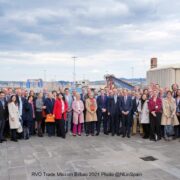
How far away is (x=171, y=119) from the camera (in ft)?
31.7

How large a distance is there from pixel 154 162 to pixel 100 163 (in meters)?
1.31

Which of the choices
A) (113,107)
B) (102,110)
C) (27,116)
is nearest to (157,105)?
(113,107)

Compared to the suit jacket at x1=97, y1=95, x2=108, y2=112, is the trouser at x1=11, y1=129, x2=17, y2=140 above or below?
below

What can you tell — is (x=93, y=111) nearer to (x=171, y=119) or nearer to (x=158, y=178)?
(x=171, y=119)

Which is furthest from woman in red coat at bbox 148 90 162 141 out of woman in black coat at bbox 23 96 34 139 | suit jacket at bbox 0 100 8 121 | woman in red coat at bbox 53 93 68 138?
suit jacket at bbox 0 100 8 121

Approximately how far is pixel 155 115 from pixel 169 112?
481 millimetres

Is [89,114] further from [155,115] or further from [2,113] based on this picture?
[2,113]

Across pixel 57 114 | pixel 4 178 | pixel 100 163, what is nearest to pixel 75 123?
pixel 57 114

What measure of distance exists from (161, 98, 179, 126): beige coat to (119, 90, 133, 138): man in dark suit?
122cm

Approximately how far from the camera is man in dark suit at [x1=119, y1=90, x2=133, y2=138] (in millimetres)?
10258

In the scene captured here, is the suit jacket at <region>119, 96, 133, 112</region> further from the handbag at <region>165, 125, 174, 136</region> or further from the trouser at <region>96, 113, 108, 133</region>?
the handbag at <region>165, 125, 174, 136</region>

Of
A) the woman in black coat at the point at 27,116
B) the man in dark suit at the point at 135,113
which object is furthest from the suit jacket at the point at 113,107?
the woman in black coat at the point at 27,116

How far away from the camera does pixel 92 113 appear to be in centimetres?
1058

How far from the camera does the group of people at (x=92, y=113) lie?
965cm
